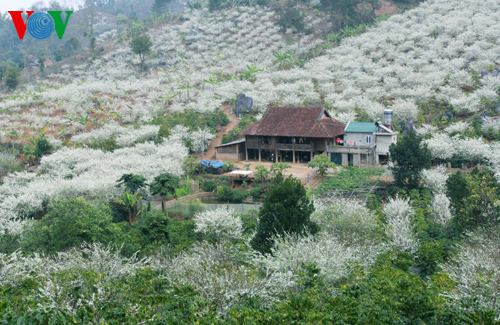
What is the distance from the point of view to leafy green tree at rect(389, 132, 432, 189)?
3288cm

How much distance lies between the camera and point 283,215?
2161cm

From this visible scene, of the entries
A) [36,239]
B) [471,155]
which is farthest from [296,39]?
[36,239]

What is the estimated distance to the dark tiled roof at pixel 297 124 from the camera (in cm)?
4178

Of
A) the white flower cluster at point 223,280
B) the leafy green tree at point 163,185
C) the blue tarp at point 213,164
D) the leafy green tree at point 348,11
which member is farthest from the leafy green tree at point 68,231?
the leafy green tree at point 348,11

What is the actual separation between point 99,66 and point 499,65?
2835 inches

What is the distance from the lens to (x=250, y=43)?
88.1 m

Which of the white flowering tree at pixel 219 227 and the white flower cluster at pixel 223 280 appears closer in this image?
the white flower cluster at pixel 223 280

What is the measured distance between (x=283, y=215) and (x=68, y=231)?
11488 millimetres

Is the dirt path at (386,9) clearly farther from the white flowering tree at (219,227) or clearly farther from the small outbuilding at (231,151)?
the white flowering tree at (219,227)

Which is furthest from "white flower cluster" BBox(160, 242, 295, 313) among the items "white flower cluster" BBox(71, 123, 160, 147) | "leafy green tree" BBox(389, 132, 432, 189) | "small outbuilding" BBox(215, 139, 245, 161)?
"white flower cluster" BBox(71, 123, 160, 147)

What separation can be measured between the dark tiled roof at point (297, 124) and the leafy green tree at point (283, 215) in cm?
1956

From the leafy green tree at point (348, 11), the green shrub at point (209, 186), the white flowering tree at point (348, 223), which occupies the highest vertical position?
the leafy green tree at point (348, 11)

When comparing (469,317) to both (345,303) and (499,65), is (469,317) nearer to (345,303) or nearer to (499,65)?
(345,303)

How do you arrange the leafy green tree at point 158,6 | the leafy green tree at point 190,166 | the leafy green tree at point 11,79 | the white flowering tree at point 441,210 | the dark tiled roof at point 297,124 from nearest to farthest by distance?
1. the white flowering tree at point 441,210
2. the leafy green tree at point 190,166
3. the dark tiled roof at point 297,124
4. the leafy green tree at point 11,79
5. the leafy green tree at point 158,6
